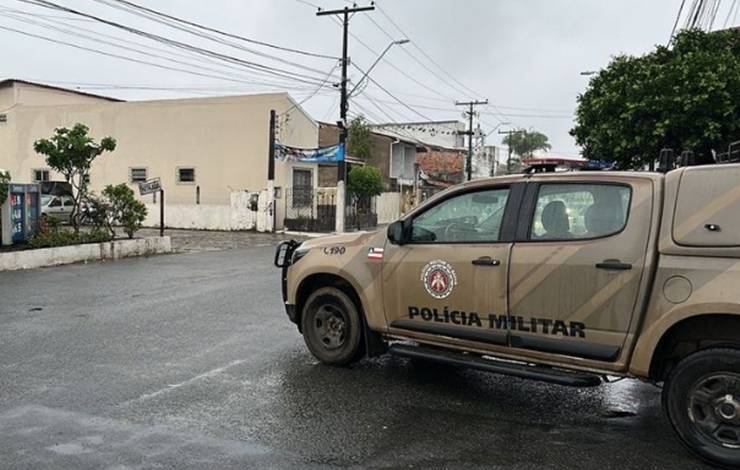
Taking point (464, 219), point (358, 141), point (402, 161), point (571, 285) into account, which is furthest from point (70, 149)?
point (402, 161)

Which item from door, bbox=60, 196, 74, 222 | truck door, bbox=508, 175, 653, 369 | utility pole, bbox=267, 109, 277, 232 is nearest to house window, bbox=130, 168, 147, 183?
door, bbox=60, 196, 74, 222

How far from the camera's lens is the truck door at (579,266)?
448 cm

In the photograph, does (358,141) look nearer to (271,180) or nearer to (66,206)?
(271,180)

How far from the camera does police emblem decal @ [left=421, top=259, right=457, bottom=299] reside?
5254 mm

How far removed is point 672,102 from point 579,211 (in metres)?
12.5

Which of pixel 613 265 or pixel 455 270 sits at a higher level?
pixel 613 265

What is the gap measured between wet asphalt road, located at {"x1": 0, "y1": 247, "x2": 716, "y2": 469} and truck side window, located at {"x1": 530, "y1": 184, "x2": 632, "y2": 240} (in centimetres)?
143

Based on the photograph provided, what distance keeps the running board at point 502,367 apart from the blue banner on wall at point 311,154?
20980 mm

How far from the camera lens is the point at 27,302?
9750mm

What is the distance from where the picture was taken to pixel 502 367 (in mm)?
4953

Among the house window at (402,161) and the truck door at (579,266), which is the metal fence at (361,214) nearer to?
the house window at (402,161)

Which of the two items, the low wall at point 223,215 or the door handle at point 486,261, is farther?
the low wall at point 223,215

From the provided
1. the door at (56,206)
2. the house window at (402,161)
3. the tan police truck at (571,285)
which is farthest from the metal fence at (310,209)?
the tan police truck at (571,285)

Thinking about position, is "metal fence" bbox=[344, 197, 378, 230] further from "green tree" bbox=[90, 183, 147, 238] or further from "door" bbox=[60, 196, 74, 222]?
"green tree" bbox=[90, 183, 147, 238]
